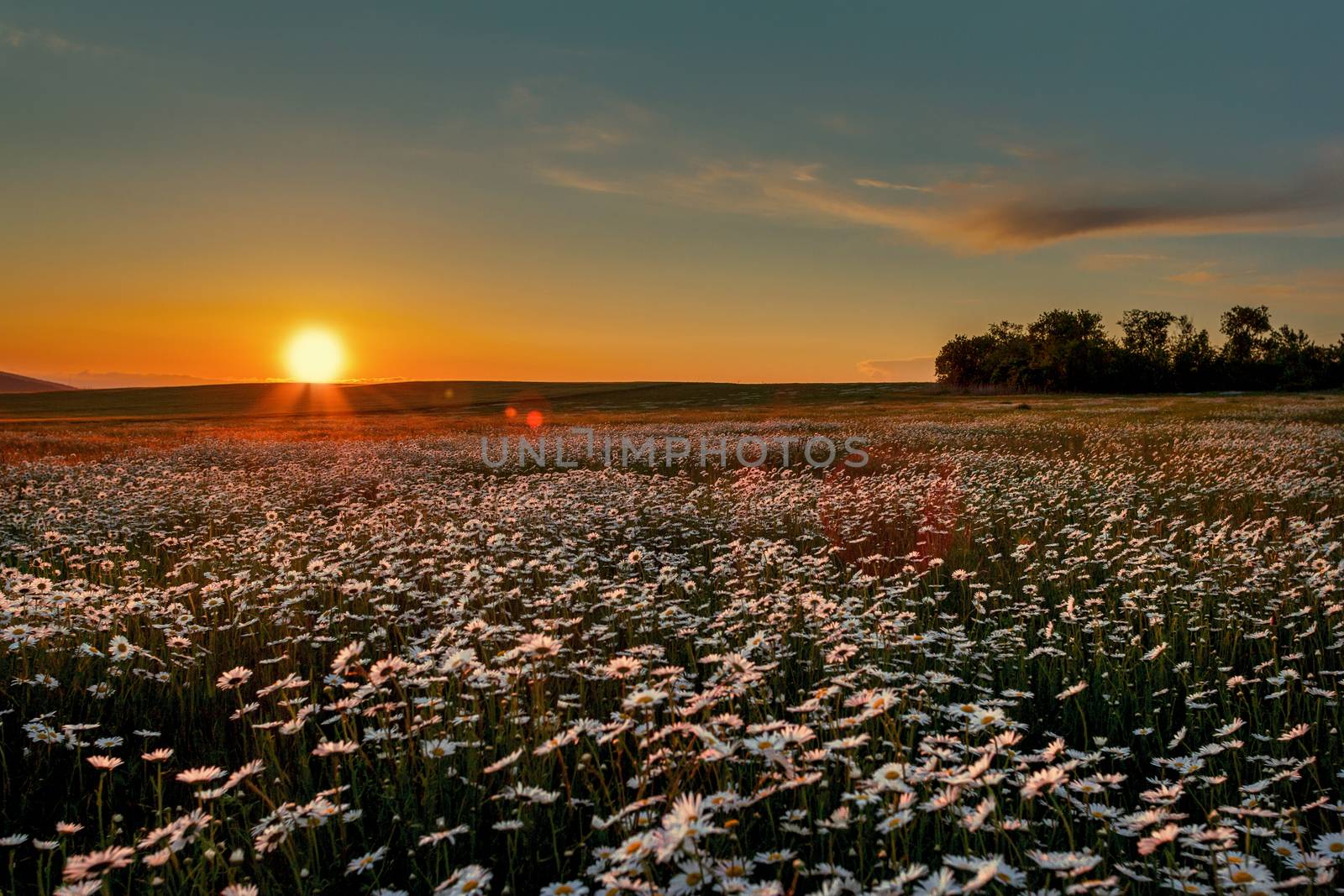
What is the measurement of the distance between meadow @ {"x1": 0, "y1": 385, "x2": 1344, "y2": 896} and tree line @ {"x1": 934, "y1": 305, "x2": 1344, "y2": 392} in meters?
94.0

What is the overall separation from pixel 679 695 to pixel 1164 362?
117m

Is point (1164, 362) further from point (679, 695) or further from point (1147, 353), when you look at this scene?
point (679, 695)

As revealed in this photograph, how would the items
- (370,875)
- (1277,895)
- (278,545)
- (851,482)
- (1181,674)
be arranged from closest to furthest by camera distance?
(1277,895) < (370,875) < (1181,674) < (278,545) < (851,482)

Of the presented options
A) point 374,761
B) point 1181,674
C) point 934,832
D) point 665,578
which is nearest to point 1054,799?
point 934,832

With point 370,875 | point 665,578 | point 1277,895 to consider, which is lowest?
point 370,875

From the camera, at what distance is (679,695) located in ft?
15.4

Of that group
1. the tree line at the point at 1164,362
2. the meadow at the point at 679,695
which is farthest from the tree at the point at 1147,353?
the meadow at the point at 679,695

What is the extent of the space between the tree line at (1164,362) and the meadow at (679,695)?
93965mm

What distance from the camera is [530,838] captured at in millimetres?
3568

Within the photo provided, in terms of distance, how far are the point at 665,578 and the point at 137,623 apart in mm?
4440

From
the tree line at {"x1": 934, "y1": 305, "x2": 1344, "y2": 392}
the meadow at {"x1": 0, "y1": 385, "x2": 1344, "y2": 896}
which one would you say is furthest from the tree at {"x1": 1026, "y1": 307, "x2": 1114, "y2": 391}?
the meadow at {"x1": 0, "y1": 385, "x2": 1344, "y2": 896}

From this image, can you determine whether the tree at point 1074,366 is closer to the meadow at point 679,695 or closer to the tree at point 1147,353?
the tree at point 1147,353

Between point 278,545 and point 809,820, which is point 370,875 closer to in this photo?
point 809,820

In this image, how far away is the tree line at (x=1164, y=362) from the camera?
92.9 m
